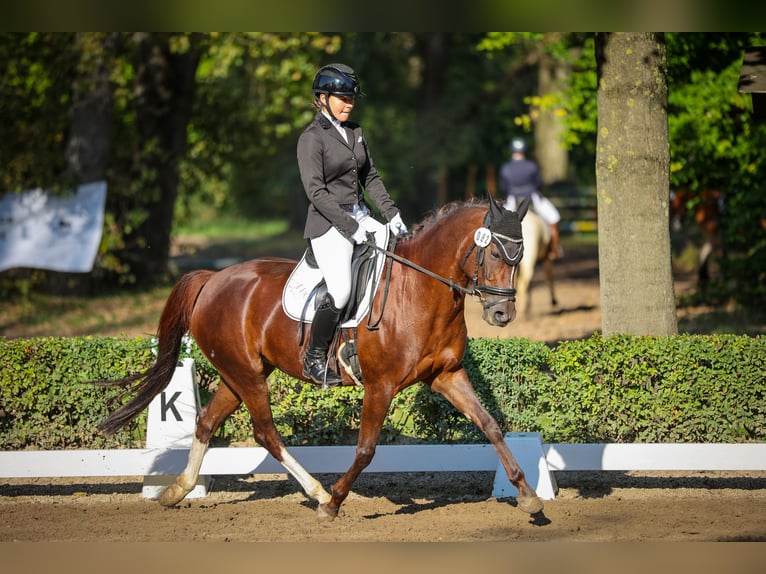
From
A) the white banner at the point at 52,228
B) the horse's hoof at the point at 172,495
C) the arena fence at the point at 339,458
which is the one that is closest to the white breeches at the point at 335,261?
the arena fence at the point at 339,458

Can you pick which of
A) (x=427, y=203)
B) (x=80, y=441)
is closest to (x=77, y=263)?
(x=80, y=441)

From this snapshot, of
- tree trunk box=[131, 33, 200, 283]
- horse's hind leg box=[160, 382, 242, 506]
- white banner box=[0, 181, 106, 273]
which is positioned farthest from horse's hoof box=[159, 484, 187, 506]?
tree trunk box=[131, 33, 200, 283]

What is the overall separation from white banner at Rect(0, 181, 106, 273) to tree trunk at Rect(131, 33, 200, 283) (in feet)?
7.86

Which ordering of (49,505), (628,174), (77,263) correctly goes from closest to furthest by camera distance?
(49,505), (628,174), (77,263)

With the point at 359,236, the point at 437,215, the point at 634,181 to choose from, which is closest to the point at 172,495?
the point at 359,236

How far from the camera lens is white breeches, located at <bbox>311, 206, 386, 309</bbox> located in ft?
23.2

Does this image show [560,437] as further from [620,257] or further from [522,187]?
[522,187]

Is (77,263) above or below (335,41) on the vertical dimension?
below

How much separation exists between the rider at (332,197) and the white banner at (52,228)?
13539 millimetres

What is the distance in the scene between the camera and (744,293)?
1641cm

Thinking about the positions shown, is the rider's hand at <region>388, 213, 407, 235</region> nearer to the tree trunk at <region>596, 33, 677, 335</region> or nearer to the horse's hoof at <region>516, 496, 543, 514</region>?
the horse's hoof at <region>516, 496, 543, 514</region>

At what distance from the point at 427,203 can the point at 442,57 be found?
540cm

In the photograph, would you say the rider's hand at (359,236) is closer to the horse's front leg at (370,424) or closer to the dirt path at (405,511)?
the horse's front leg at (370,424)

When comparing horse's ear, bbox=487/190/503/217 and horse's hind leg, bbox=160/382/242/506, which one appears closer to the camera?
horse's ear, bbox=487/190/503/217
